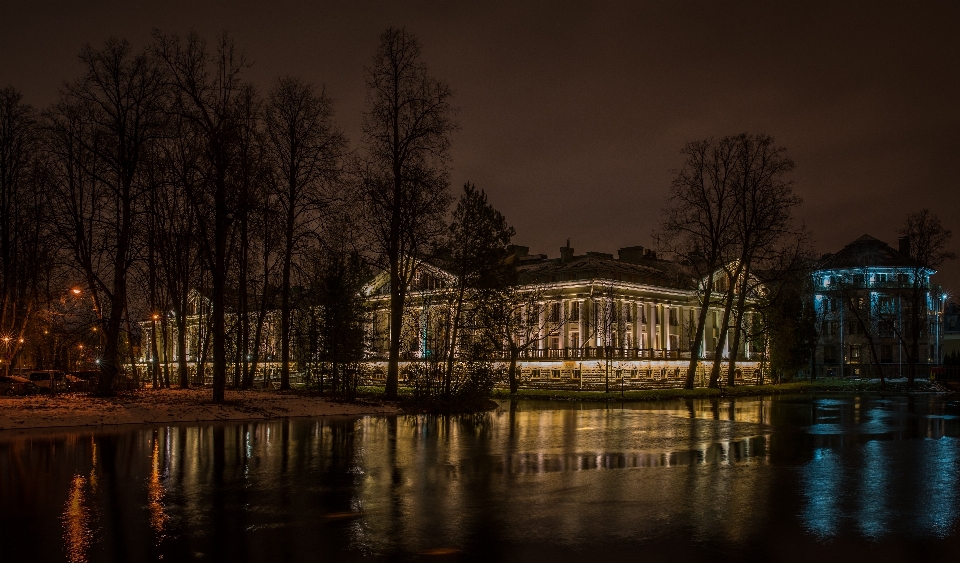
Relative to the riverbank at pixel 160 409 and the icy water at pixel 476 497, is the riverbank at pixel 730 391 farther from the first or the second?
the icy water at pixel 476 497

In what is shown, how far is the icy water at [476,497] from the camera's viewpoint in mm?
9688

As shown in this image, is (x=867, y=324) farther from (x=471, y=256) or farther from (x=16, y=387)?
(x=16, y=387)

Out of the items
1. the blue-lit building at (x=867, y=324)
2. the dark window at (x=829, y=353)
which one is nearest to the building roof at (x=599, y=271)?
the blue-lit building at (x=867, y=324)

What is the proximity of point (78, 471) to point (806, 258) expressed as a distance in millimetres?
66082

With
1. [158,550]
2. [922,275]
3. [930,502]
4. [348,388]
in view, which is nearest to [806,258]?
[922,275]

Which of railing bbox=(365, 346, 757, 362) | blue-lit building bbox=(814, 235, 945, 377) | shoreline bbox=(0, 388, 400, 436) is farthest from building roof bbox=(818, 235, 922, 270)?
shoreline bbox=(0, 388, 400, 436)

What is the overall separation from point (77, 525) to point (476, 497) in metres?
5.69

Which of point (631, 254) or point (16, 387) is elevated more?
point (631, 254)

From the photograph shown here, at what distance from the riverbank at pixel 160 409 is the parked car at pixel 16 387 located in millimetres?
8046

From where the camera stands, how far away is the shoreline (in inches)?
1073

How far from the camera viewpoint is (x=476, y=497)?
1314cm

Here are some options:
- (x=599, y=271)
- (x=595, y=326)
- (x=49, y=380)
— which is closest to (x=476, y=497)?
(x=49, y=380)

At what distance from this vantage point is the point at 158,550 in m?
9.52

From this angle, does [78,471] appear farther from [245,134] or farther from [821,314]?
[821,314]
